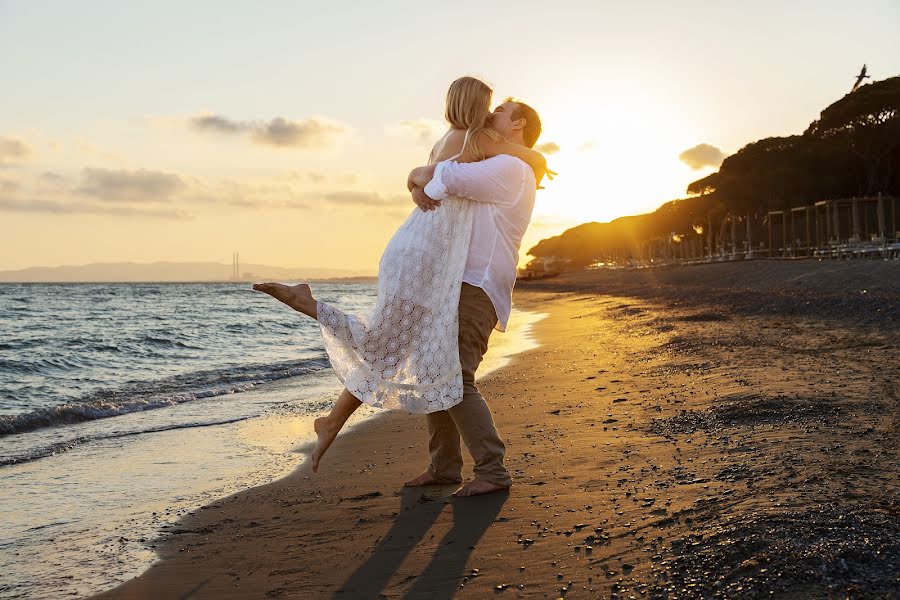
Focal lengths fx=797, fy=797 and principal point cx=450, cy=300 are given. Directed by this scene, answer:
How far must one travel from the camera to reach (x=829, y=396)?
4.50 meters

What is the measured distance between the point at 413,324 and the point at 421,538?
2.78 ft

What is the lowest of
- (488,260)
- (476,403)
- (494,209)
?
(476,403)

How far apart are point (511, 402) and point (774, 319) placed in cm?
589

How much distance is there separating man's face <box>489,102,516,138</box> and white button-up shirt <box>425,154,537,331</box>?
0.13 m

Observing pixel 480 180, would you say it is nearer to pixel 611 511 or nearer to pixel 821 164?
pixel 611 511

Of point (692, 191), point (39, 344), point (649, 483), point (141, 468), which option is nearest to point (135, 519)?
point (141, 468)

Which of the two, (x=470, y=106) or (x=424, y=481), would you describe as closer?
(x=470, y=106)

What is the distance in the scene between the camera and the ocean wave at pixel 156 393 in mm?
7084

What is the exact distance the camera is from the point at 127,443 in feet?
18.3

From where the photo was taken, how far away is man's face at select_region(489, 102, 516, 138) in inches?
127

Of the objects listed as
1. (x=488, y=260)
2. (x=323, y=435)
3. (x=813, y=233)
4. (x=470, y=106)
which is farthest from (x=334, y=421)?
(x=813, y=233)

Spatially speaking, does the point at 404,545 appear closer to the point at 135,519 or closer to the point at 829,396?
the point at 135,519

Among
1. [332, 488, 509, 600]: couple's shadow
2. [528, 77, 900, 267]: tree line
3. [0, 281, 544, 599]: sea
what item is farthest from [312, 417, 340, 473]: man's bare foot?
[528, 77, 900, 267]: tree line

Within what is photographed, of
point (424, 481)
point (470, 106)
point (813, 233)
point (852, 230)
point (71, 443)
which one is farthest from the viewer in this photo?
point (813, 233)
